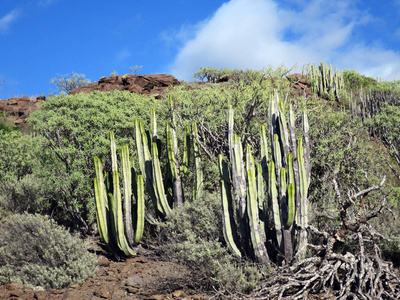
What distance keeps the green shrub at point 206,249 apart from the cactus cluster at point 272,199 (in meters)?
0.32

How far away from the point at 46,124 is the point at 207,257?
6.34m

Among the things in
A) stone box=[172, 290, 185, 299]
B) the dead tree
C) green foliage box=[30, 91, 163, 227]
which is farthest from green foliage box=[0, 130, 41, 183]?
the dead tree

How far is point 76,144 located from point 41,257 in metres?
3.73

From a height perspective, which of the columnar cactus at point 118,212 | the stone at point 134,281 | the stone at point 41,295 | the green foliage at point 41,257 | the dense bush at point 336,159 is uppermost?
the dense bush at point 336,159

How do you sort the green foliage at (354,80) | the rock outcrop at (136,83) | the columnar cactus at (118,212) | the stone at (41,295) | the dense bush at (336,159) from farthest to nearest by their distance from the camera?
the green foliage at (354,80) → the rock outcrop at (136,83) → the dense bush at (336,159) → the columnar cactus at (118,212) → the stone at (41,295)

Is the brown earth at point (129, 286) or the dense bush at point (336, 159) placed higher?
the dense bush at point (336, 159)

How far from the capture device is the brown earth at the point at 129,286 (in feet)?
20.6

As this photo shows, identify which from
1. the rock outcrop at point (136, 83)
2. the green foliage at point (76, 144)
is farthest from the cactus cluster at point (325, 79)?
the green foliage at point (76, 144)

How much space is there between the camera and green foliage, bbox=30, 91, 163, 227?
9.98 m

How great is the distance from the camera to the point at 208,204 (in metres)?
8.38

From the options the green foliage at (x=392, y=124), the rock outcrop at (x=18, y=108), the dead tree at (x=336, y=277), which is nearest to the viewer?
the dead tree at (x=336, y=277)

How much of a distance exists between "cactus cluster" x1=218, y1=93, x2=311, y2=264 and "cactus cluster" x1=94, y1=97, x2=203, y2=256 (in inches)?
81.0

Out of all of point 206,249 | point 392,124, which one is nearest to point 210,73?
point 392,124

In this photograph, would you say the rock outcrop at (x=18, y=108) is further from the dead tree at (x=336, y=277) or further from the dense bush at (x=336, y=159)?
the dead tree at (x=336, y=277)
